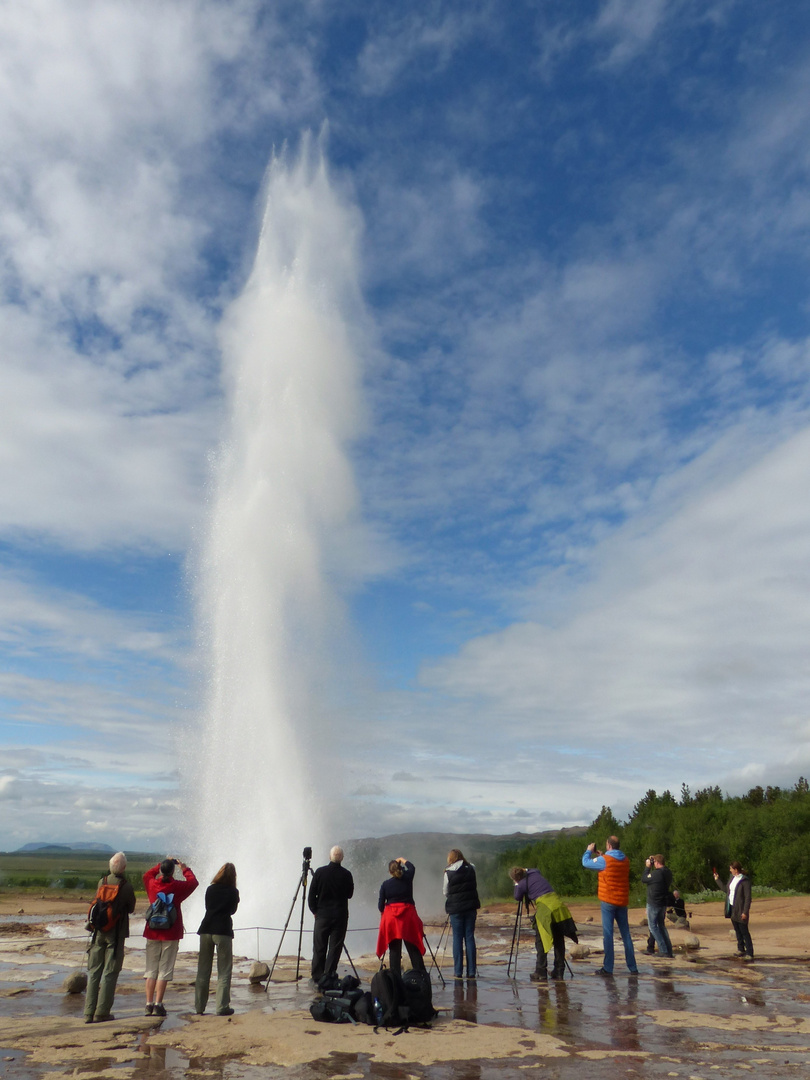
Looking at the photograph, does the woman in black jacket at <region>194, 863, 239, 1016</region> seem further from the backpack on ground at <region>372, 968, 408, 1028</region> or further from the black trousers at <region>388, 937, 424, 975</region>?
the black trousers at <region>388, 937, 424, 975</region>

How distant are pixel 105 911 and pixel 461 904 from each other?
17.9ft

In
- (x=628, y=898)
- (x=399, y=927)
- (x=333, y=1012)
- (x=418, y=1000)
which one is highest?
(x=628, y=898)

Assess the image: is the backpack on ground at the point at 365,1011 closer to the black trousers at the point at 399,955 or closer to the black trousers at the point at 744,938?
the black trousers at the point at 399,955

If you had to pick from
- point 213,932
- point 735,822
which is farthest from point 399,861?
point 735,822

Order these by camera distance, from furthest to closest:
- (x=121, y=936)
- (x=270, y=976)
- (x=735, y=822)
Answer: (x=735, y=822)
(x=270, y=976)
(x=121, y=936)

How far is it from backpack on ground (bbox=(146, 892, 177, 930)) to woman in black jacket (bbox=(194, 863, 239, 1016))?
410 millimetres

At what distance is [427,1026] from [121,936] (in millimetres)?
3876

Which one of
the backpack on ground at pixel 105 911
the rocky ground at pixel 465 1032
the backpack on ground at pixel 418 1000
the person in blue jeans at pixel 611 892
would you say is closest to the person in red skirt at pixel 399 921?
the backpack on ground at pixel 418 1000

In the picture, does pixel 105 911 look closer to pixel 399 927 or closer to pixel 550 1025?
pixel 399 927

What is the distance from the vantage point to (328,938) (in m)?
11.2

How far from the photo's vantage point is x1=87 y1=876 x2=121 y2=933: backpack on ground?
30.6 ft

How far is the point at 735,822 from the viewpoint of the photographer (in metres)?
52.3

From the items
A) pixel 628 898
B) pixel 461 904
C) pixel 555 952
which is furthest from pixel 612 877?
pixel 461 904

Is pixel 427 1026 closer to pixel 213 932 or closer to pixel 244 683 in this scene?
pixel 213 932
